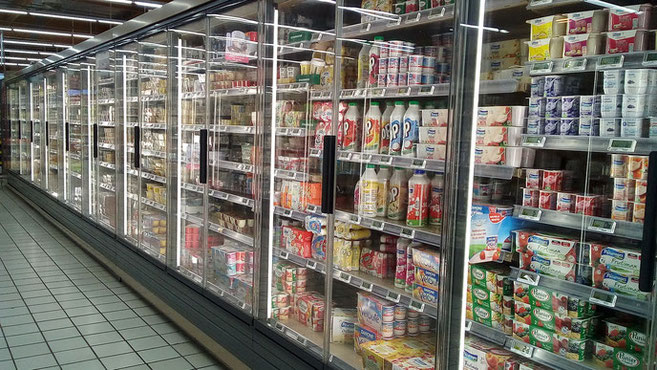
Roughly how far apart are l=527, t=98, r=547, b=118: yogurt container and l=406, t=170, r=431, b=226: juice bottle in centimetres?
61

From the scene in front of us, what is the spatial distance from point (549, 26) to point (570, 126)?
382 mm

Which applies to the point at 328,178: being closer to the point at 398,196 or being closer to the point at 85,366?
the point at 398,196

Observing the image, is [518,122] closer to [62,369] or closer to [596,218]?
[596,218]

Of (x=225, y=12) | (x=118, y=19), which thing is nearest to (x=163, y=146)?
(x=225, y=12)

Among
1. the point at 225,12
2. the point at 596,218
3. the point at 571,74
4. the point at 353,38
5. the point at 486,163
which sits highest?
the point at 225,12

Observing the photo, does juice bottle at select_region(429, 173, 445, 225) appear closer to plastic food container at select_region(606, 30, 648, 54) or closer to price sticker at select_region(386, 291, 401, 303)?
price sticker at select_region(386, 291, 401, 303)

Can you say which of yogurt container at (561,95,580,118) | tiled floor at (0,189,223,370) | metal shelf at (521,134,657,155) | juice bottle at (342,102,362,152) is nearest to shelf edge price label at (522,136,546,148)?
metal shelf at (521,134,657,155)

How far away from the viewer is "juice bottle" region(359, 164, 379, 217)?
2.74 meters

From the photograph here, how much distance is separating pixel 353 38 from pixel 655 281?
6.23ft

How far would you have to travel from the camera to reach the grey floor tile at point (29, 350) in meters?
3.77

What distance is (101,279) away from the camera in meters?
5.70

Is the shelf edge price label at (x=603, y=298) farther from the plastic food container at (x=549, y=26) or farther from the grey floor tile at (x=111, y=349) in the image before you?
the grey floor tile at (x=111, y=349)

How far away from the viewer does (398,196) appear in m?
2.69

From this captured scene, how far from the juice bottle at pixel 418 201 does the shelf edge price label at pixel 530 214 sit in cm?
54
